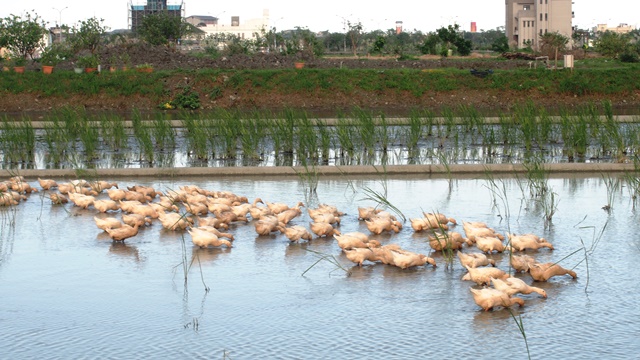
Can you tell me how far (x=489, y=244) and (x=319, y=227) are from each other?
1.55 meters

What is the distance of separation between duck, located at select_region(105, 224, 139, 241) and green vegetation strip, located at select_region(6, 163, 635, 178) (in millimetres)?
4257

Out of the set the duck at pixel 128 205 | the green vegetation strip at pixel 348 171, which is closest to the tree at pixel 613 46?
the green vegetation strip at pixel 348 171

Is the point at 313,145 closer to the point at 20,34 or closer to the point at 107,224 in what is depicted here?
the point at 107,224

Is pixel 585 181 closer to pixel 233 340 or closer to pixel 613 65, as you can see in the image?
pixel 233 340

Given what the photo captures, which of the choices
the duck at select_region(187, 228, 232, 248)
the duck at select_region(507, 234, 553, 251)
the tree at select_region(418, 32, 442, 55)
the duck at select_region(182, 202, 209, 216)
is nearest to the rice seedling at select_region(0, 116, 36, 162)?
the duck at select_region(182, 202, 209, 216)

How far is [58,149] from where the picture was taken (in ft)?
47.9

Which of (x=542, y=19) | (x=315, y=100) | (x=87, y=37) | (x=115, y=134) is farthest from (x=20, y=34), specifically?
(x=542, y=19)

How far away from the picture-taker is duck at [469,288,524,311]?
558 cm

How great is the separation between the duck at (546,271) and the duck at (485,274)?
1.02 ft

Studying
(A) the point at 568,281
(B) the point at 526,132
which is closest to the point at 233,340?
(A) the point at 568,281

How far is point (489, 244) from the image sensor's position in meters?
7.15

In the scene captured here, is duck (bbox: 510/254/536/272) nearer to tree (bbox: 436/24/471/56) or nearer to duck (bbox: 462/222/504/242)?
duck (bbox: 462/222/504/242)

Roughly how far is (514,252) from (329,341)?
263 centimetres

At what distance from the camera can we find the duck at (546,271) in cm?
630
